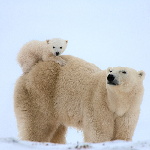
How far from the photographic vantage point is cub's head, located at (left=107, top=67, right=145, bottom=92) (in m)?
4.80

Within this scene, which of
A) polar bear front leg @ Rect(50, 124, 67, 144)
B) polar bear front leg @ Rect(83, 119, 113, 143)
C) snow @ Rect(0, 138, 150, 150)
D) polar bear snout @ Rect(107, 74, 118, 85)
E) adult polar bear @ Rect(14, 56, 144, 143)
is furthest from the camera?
polar bear front leg @ Rect(50, 124, 67, 144)

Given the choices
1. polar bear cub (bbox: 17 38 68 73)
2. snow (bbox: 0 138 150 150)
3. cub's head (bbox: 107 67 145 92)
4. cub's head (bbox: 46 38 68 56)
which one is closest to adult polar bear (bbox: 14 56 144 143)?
cub's head (bbox: 107 67 145 92)

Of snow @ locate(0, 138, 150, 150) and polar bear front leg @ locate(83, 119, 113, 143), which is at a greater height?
snow @ locate(0, 138, 150, 150)

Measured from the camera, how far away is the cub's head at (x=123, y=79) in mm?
4797

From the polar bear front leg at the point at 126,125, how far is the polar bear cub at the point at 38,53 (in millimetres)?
1781

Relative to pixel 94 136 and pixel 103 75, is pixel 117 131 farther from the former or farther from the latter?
pixel 103 75

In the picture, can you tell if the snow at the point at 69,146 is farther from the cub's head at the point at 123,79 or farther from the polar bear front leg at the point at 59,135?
the polar bear front leg at the point at 59,135

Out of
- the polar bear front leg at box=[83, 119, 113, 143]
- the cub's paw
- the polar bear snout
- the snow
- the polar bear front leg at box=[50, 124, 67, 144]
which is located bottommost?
the polar bear front leg at box=[50, 124, 67, 144]

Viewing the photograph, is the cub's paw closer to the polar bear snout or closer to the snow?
the polar bear snout

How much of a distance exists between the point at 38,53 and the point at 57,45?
1.46ft

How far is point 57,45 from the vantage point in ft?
20.2

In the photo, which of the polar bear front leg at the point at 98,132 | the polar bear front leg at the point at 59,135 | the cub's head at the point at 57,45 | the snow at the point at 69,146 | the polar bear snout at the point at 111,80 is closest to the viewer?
the snow at the point at 69,146

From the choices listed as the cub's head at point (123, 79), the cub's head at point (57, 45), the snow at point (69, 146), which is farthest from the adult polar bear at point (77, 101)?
the snow at point (69, 146)

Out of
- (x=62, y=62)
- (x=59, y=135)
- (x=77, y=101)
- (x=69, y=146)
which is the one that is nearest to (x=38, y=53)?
(x=62, y=62)
